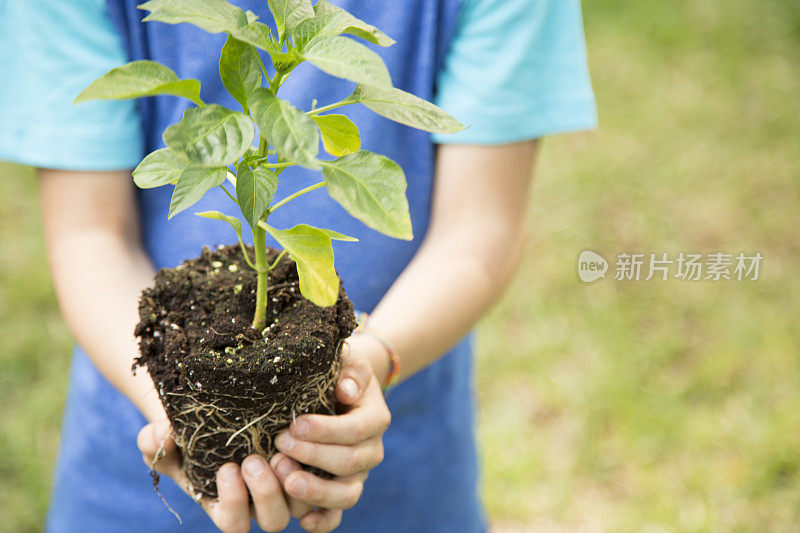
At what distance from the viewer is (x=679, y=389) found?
2.14 meters

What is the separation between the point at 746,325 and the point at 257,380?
199 centimetres

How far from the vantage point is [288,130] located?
1.87 feet

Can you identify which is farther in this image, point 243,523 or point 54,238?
point 54,238

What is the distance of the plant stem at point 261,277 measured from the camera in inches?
27.5

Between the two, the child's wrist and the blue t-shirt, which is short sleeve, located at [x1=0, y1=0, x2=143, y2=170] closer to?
the blue t-shirt

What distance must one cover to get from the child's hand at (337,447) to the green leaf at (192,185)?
31 cm

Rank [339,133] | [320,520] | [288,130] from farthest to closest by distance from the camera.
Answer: [320,520] → [339,133] → [288,130]

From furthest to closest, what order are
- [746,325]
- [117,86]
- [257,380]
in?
[746,325] → [257,380] → [117,86]

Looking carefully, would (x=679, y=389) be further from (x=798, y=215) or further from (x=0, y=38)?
(x=0, y=38)

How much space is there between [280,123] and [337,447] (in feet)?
1.35

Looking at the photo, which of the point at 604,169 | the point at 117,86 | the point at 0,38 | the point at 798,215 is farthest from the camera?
the point at 604,169

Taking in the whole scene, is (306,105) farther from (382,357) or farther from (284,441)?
(284,441)

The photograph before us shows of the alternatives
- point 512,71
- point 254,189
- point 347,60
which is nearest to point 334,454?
point 254,189

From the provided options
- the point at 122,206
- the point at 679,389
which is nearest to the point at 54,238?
the point at 122,206
